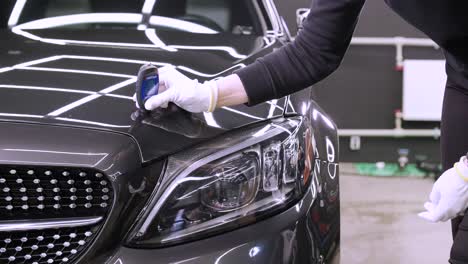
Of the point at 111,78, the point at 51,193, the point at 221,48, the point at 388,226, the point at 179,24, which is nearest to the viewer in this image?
the point at 51,193

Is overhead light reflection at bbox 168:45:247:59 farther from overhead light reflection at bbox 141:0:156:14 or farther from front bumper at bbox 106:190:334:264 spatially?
front bumper at bbox 106:190:334:264

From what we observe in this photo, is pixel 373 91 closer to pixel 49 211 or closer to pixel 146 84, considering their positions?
pixel 146 84

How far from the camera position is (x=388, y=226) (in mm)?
2865

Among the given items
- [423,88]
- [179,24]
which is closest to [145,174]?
[179,24]

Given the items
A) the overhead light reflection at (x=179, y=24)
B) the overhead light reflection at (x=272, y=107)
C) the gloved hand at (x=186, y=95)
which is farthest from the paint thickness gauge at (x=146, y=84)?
the overhead light reflection at (x=179, y=24)

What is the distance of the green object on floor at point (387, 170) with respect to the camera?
390 centimetres

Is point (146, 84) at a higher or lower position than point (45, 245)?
higher

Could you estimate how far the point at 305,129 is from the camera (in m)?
1.23

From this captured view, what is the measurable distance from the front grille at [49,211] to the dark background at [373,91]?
329 cm

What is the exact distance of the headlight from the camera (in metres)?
1.01

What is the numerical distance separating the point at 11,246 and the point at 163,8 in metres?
1.20

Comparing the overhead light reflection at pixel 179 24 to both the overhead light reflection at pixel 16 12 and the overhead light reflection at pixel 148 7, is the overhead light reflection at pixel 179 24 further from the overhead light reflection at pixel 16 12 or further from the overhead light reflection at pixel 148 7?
the overhead light reflection at pixel 16 12

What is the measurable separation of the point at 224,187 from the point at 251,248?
0.14 m

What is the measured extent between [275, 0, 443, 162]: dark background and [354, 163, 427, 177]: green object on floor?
11 centimetres
